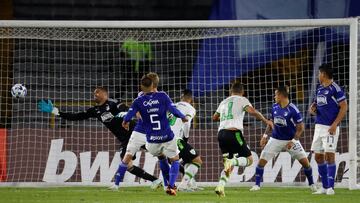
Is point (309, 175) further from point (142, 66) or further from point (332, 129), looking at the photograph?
point (142, 66)

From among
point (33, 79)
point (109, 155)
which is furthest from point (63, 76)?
point (109, 155)

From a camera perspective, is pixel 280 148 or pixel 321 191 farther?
pixel 280 148

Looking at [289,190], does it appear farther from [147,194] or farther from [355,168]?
[147,194]

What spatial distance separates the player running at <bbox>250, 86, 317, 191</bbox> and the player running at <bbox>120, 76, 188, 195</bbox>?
2168 mm

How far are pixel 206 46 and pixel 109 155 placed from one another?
341 cm

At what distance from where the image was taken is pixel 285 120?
17.5 m

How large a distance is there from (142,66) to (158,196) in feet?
22.8

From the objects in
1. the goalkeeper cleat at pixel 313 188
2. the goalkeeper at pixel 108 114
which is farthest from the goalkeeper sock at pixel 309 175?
the goalkeeper at pixel 108 114

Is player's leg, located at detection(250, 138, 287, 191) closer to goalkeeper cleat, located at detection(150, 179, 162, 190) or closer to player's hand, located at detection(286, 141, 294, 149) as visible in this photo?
player's hand, located at detection(286, 141, 294, 149)

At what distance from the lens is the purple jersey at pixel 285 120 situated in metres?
17.4

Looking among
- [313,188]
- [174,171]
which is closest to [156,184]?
[174,171]

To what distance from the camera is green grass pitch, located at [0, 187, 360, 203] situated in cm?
1468

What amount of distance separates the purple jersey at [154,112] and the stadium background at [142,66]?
168 inches

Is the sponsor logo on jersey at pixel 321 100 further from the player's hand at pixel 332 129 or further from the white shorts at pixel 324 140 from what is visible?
the player's hand at pixel 332 129
